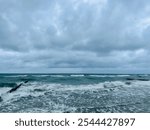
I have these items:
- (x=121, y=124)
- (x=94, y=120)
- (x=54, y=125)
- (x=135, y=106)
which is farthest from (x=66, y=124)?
(x=135, y=106)

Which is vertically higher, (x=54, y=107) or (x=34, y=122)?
(x=34, y=122)

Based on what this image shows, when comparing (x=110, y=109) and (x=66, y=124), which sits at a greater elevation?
(x=66, y=124)

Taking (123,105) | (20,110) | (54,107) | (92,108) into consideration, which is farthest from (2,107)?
(123,105)

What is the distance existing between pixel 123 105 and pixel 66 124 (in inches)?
299

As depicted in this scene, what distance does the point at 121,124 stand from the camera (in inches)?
202

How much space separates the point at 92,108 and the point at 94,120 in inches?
246

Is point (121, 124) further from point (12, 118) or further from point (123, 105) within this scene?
point (123, 105)

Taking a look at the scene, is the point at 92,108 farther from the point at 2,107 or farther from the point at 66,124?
the point at 66,124

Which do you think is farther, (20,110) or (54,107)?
(54,107)

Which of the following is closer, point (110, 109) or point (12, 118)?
point (12, 118)

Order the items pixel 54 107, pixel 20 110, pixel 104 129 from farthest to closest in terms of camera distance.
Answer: pixel 54 107, pixel 20 110, pixel 104 129

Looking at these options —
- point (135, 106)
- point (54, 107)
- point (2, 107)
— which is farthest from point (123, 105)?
point (2, 107)

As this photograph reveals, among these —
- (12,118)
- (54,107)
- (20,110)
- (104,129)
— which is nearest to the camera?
(104,129)

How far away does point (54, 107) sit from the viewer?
1155cm
